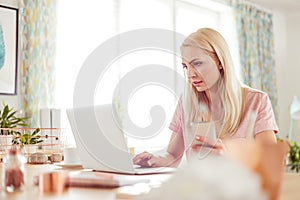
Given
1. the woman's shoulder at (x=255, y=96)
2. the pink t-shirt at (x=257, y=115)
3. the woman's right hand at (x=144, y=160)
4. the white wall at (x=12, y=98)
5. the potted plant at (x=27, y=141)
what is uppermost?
the white wall at (x=12, y=98)

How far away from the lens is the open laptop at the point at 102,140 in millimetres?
1390

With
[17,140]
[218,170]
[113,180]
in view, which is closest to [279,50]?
[17,140]

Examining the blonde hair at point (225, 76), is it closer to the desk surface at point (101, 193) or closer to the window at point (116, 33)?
the desk surface at point (101, 193)

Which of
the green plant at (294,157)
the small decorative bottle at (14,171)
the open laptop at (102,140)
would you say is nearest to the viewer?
the small decorative bottle at (14,171)

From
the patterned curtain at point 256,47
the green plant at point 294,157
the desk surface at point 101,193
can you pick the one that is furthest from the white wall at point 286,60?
the desk surface at point 101,193

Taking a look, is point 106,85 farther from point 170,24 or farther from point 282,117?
point 282,117

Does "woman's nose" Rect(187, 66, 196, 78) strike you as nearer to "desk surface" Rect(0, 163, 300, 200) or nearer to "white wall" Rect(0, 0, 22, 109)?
"desk surface" Rect(0, 163, 300, 200)

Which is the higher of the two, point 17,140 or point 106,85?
point 106,85

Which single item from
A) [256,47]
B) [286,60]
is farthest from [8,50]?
[286,60]

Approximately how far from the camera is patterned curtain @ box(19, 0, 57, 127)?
3537mm

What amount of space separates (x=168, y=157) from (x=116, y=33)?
2.60 metres

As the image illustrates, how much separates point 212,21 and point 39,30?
7.72 ft

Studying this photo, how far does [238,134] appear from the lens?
1.90 meters

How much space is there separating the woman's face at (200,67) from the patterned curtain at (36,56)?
1874mm
